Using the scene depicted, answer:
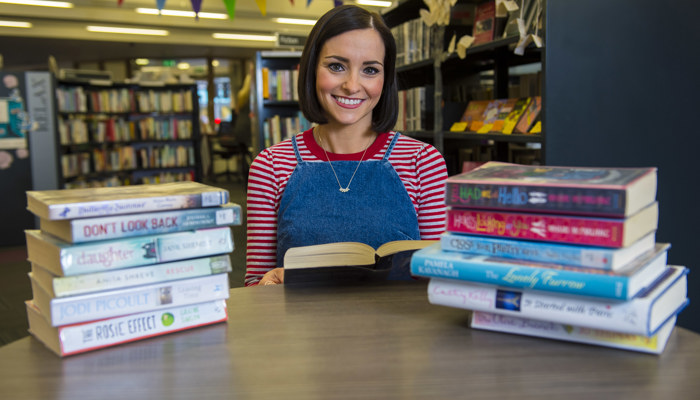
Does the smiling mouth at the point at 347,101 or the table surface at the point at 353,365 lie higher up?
the smiling mouth at the point at 347,101

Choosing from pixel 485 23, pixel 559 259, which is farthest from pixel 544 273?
pixel 485 23

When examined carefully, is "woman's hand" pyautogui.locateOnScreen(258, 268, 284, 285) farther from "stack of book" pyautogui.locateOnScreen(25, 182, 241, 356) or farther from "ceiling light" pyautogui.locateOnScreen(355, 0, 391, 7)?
"ceiling light" pyautogui.locateOnScreen(355, 0, 391, 7)

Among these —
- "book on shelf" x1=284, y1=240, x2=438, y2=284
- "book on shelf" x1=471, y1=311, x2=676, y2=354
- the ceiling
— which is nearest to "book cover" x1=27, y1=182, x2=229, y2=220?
"book on shelf" x1=284, y1=240, x2=438, y2=284

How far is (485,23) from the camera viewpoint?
9.58ft

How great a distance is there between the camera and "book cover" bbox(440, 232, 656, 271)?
0.68m

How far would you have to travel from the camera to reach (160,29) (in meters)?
11.4

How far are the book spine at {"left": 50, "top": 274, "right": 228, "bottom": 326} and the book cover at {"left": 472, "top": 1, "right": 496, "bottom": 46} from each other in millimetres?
2391

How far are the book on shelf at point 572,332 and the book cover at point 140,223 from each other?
15.0 inches

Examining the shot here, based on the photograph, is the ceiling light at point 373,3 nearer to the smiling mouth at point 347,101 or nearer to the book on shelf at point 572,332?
the smiling mouth at point 347,101

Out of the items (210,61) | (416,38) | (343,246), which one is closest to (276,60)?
(416,38)

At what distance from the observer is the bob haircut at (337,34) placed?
155 centimetres

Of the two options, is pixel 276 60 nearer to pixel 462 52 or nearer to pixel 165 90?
pixel 462 52

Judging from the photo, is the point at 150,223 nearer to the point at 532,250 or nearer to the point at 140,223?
the point at 140,223

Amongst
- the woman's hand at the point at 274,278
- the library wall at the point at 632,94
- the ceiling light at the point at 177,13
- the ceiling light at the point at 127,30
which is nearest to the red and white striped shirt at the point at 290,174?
the woman's hand at the point at 274,278
